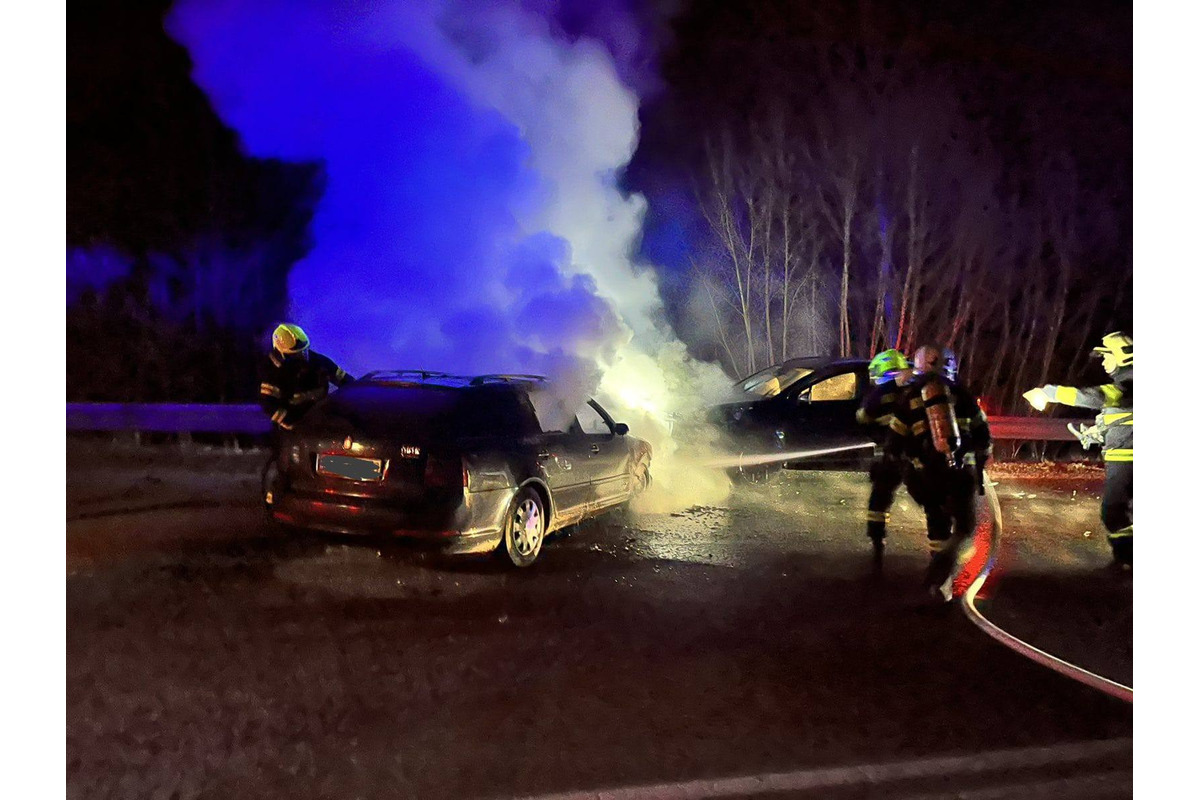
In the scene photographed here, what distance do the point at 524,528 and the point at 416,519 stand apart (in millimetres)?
926

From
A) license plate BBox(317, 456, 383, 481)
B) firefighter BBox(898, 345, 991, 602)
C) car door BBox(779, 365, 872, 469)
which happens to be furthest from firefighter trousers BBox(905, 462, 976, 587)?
license plate BBox(317, 456, 383, 481)

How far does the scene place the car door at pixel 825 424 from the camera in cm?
965

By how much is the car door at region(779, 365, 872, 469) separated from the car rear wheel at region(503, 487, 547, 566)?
14.3 ft

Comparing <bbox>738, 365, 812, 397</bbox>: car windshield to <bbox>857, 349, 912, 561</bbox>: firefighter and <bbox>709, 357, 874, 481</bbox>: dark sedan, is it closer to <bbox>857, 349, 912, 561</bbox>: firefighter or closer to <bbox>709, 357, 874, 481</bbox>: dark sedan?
<bbox>709, 357, 874, 481</bbox>: dark sedan

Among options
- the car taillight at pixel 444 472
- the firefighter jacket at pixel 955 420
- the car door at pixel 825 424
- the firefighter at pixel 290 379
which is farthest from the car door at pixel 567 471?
the car door at pixel 825 424

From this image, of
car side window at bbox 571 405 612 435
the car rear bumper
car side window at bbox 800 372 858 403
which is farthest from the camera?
car side window at bbox 800 372 858 403

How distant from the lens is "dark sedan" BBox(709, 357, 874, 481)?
380 inches

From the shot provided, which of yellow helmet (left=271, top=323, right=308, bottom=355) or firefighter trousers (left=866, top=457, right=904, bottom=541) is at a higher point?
yellow helmet (left=271, top=323, right=308, bottom=355)

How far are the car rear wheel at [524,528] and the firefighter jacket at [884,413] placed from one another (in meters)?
2.82

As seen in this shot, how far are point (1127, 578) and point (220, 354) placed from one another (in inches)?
803

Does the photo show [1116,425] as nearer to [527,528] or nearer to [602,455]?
[602,455]

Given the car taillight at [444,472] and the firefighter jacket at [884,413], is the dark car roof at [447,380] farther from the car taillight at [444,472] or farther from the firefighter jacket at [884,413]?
the firefighter jacket at [884,413]

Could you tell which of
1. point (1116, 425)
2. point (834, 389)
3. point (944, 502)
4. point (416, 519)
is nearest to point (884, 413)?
point (944, 502)
